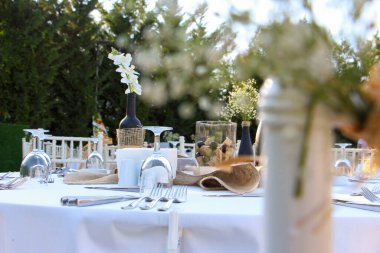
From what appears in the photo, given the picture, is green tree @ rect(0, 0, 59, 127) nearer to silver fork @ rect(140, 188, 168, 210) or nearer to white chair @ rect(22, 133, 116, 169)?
white chair @ rect(22, 133, 116, 169)

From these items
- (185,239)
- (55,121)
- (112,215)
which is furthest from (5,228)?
(55,121)

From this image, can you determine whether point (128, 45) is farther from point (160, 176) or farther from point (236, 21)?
point (236, 21)

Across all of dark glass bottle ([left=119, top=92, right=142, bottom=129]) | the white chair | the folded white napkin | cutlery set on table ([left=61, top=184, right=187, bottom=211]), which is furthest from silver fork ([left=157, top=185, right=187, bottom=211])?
the white chair

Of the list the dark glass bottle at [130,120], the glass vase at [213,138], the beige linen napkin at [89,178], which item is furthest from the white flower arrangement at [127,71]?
the beige linen napkin at [89,178]

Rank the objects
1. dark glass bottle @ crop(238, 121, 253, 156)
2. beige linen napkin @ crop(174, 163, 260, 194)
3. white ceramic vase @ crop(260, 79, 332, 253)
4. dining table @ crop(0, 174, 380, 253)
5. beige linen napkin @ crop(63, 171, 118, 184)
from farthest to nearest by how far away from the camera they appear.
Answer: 1. dark glass bottle @ crop(238, 121, 253, 156)
2. beige linen napkin @ crop(63, 171, 118, 184)
3. beige linen napkin @ crop(174, 163, 260, 194)
4. dining table @ crop(0, 174, 380, 253)
5. white ceramic vase @ crop(260, 79, 332, 253)

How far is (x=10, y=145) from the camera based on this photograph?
8.05 meters

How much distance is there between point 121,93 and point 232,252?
9.45 metres

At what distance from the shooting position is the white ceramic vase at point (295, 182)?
0.53 meters

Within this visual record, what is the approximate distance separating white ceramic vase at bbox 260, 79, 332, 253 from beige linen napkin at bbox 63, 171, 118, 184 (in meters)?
1.44

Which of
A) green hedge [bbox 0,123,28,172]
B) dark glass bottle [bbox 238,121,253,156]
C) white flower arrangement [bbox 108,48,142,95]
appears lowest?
green hedge [bbox 0,123,28,172]

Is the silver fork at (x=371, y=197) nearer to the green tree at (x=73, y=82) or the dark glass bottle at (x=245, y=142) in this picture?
the dark glass bottle at (x=245, y=142)

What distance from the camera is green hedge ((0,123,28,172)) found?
25.9 feet

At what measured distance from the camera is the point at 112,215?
1171 millimetres

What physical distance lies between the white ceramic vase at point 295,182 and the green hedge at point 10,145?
7823 mm
